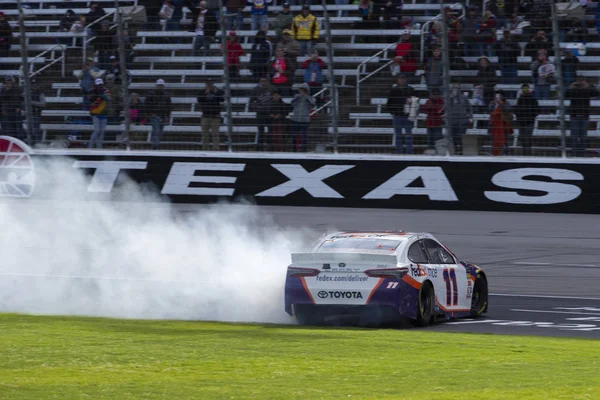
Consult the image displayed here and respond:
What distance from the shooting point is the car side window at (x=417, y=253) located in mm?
11867

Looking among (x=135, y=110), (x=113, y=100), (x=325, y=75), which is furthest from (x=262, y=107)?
(x=113, y=100)

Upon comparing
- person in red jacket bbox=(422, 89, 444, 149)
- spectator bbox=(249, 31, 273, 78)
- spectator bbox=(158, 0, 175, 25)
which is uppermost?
spectator bbox=(158, 0, 175, 25)

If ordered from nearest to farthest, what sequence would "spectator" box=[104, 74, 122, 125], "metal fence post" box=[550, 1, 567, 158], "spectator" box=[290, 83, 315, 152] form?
"metal fence post" box=[550, 1, 567, 158]
"spectator" box=[290, 83, 315, 152]
"spectator" box=[104, 74, 122, 125]

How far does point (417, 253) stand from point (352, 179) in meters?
10.6

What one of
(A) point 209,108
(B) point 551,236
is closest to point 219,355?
(B) point 551,236

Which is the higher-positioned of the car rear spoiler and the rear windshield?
the rear windshield

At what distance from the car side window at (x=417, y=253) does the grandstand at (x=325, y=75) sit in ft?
30.3

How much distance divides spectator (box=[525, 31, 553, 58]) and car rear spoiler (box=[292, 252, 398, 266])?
35.1ft

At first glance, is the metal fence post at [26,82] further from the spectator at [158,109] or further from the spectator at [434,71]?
the spectator at [434,71]

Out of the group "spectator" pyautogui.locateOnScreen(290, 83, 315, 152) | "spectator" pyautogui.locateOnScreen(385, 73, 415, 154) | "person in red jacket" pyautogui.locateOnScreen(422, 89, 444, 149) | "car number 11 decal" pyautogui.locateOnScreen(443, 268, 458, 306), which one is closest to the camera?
"car number 11 decal" pyautogui.locateOnScreen(443, 268, 458, 306)

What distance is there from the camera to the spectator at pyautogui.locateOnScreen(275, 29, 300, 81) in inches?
896

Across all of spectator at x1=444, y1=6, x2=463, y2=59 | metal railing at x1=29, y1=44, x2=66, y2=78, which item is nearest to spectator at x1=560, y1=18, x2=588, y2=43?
spectator at x1=444, y1=6, x2=463, y2=59

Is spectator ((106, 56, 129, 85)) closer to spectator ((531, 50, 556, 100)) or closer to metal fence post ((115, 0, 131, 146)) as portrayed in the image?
metal fence post ((115, 0, 131, 146))

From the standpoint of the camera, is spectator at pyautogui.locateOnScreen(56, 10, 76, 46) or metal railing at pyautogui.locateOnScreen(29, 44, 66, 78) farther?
spectator at pyautogui.locateOnScreen(56, 10, 76, 46)
